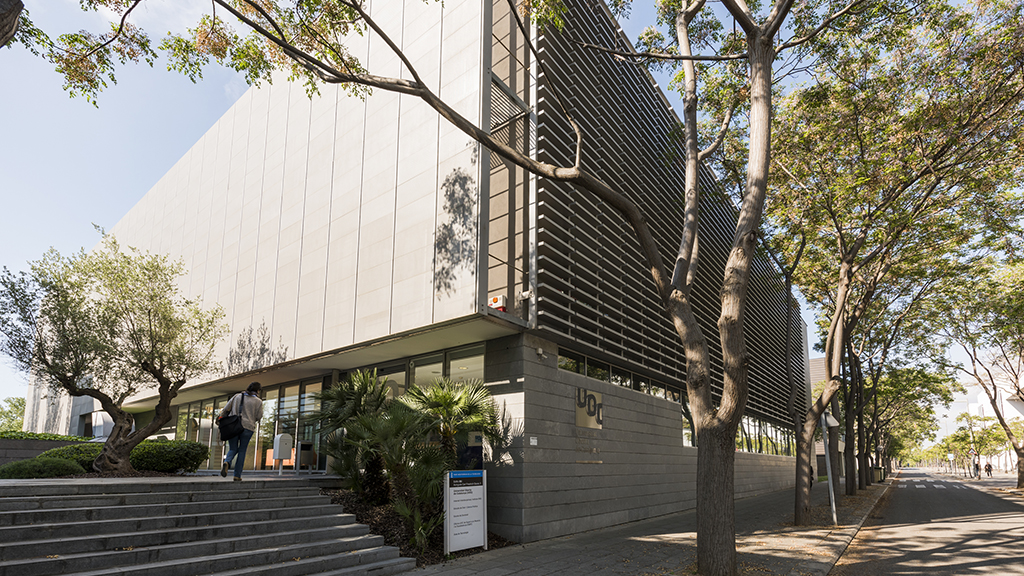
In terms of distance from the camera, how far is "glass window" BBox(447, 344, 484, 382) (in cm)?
1123

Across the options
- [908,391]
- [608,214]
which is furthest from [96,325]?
[908,391]

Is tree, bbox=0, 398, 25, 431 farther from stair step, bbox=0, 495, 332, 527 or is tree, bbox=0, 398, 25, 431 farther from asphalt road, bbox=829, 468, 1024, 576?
asphalt road, bbox=829, 468, 1024, 576

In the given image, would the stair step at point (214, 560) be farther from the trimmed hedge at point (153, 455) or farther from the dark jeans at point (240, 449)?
the trimmed hedge at point (153, 455)

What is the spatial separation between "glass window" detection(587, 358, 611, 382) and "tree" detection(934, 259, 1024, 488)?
41.4 feet

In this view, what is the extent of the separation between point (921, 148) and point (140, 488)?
15.9m

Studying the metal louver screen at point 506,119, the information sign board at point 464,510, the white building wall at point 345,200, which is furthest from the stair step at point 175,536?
the metal louver screen at point 506,119

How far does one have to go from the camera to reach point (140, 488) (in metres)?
8.09

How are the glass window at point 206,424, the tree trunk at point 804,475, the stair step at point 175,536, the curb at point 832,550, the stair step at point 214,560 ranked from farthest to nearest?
1. the glass window at point 206,424
2. the tree trunk at point 804,475
3. the curb at point 832,550
4. the stair step at point 175,536
5. the stair step at point 214,560

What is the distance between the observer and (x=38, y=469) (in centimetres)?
1209

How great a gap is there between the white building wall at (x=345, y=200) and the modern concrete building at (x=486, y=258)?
6 centimetres

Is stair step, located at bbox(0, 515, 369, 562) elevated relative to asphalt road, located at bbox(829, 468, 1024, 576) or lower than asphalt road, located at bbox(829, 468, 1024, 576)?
elevated

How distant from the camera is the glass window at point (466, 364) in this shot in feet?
36.9

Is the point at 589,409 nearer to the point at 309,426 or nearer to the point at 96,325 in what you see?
the point at 309,426

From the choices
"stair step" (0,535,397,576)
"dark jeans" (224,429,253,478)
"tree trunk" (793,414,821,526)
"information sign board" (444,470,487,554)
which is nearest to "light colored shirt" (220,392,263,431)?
"dark jeans" (224,429,253,478)
